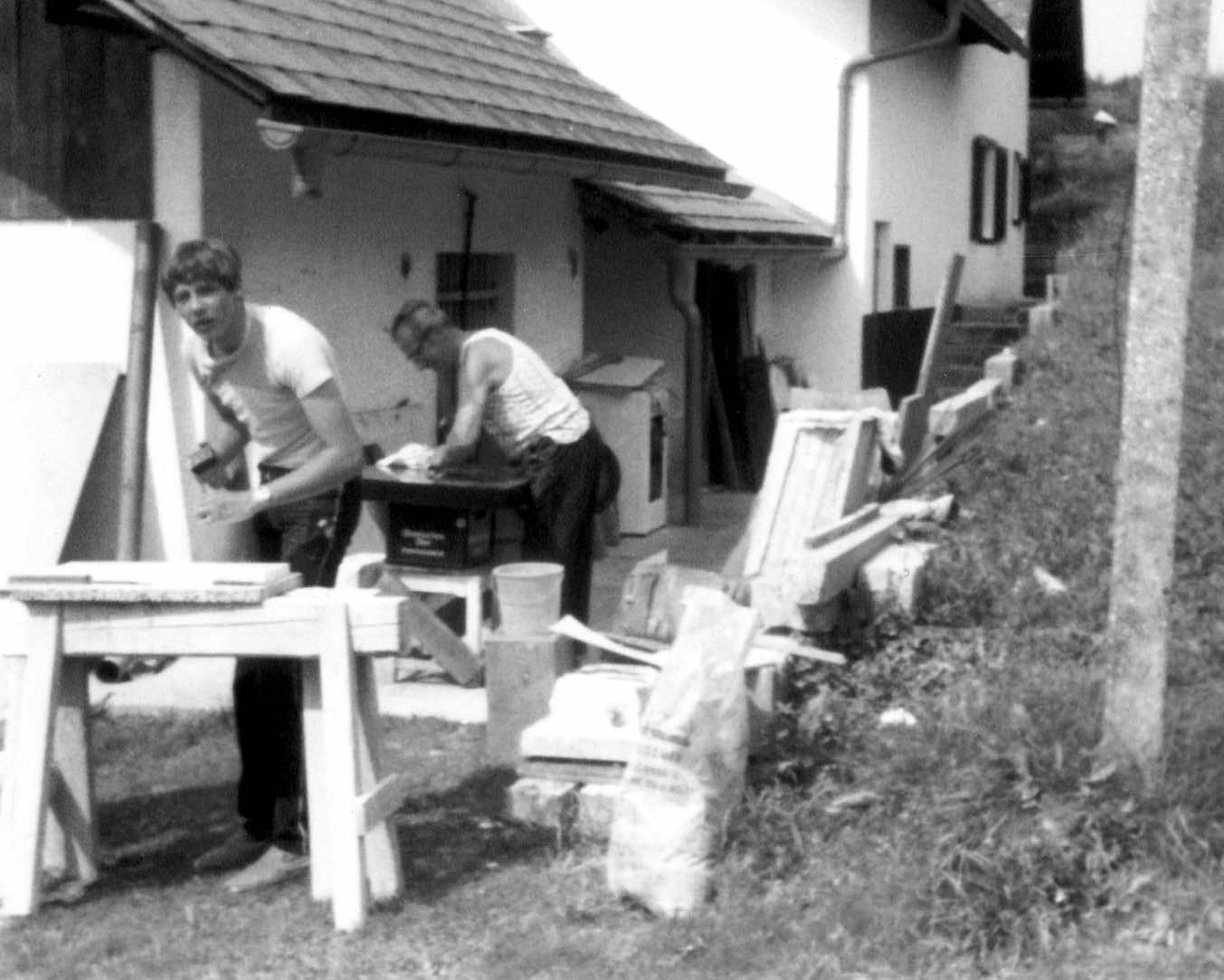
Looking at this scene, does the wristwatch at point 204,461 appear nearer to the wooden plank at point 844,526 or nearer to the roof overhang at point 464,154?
the roof overhang at point 464,154

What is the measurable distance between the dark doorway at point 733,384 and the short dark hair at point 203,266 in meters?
9.86

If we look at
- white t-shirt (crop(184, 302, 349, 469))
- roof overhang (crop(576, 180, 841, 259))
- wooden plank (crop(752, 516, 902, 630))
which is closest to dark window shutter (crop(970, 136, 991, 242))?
roof overhang (crop(576, 180, 841, 259))

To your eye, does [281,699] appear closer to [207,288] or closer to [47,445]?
[207,288]

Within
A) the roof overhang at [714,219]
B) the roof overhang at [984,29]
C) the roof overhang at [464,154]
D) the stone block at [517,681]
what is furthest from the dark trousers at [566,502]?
the roof overhang at [984,29]

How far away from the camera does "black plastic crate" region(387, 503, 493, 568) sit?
327 inches

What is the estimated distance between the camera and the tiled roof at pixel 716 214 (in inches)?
484

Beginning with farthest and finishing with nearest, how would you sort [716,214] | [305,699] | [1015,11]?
1. [1015,11]
2. [716,214]
3. [305,699]

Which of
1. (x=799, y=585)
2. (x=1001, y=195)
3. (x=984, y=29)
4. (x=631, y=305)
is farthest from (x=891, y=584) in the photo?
(x=1001, y=195)

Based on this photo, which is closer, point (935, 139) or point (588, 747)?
point (588, 747)

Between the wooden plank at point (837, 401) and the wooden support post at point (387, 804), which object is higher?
the wooden plank at point (837, 401)

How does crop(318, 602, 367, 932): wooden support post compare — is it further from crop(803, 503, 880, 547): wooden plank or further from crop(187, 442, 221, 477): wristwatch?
crop(803, 503, 880, 547): wooden plank

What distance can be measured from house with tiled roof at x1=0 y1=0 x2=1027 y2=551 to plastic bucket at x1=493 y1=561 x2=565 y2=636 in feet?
4.53

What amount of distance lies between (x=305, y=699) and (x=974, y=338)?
44.6 feet

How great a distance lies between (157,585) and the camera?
16.5ft
